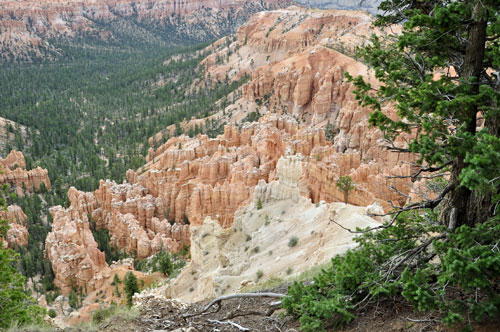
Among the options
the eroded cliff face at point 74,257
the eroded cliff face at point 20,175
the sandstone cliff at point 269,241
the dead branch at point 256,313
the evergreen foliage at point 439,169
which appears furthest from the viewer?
the eroded cliff face at point 20,175

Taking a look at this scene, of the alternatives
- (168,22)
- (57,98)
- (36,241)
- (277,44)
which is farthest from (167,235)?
(168,22)

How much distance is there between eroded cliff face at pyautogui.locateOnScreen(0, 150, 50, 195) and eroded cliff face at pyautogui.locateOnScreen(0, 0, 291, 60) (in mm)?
101805

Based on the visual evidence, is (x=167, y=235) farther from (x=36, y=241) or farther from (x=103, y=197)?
(x=36, y=241)

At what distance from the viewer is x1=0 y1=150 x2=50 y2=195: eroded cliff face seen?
51.3 metres

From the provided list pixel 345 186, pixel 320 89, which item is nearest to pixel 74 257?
Answer: pixel 345 186

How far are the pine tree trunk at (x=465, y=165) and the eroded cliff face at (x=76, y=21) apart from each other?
16130 cm

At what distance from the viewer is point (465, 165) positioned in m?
5.12

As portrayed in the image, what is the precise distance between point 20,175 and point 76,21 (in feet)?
476

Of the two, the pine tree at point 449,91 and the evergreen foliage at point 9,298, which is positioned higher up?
the pine tree at point 449,91

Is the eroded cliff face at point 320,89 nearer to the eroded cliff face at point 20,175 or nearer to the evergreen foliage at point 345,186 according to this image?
the evergreen foliage at point 345,186

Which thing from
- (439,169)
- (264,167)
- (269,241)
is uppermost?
(439,169)

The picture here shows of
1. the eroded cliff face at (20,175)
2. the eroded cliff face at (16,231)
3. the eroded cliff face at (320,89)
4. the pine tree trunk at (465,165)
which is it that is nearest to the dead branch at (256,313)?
the eroded cliff face at (320,89)

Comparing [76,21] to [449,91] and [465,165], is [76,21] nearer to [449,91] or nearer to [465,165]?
[449,91]

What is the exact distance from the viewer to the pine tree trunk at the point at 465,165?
16.3 ft
